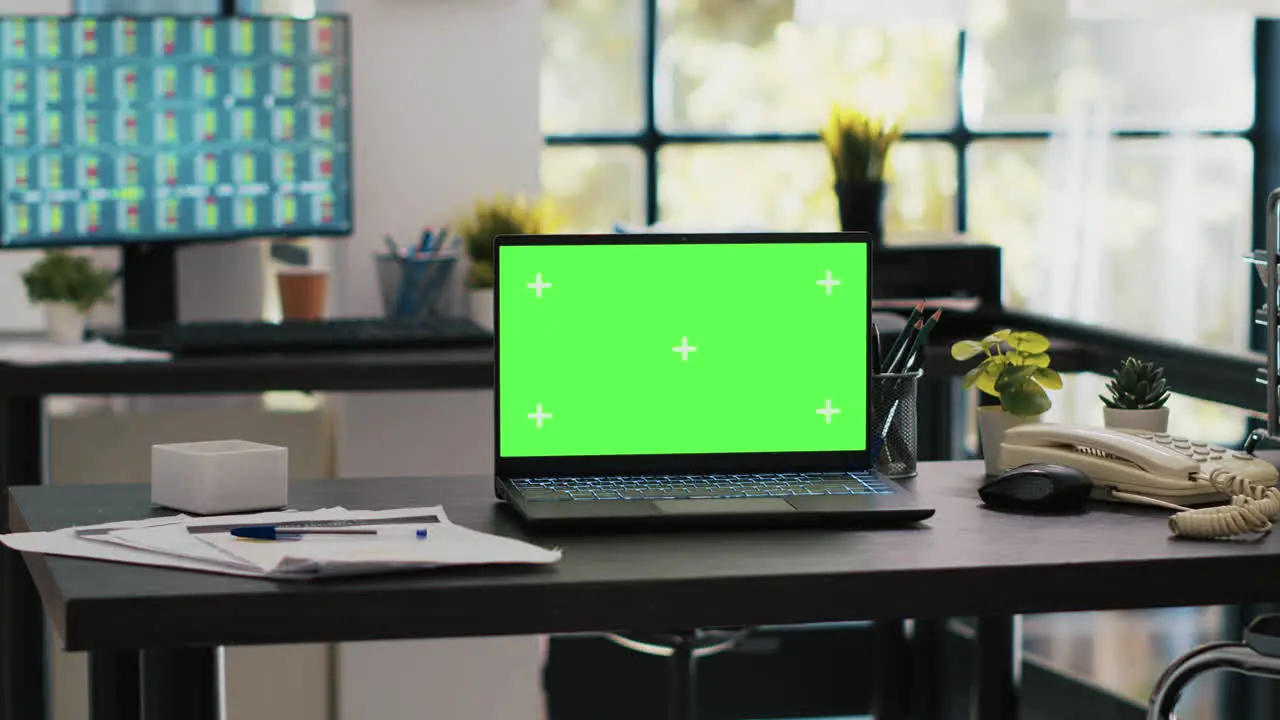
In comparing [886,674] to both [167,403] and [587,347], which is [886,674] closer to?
[167,403]

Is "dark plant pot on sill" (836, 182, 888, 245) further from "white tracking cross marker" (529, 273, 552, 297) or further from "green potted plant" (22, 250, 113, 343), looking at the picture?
"white tracking cross marker" (529, 273, 552, 297)

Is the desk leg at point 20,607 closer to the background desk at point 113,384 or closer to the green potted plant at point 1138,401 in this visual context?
the background desk at point 113,384

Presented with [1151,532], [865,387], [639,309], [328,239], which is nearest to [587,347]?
[639,309]

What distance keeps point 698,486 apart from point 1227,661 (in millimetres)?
513

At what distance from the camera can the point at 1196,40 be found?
530 centimetres

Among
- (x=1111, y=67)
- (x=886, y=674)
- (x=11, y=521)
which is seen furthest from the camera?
(x=1111, y=67)

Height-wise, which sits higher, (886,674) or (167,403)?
(167,403)

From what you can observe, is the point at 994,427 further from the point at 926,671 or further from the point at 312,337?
the point at 926,671

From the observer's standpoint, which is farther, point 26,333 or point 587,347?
point 26,333

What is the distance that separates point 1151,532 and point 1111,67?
392cm

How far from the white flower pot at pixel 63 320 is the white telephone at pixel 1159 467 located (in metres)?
2.04

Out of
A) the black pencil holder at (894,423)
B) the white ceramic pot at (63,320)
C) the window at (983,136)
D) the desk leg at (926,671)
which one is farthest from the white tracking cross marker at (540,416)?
the window at (983,136)

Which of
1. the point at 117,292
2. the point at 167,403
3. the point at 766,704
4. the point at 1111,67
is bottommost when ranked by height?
the point at 766,704

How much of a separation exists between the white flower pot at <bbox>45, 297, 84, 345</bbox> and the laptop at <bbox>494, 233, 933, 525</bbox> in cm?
176
